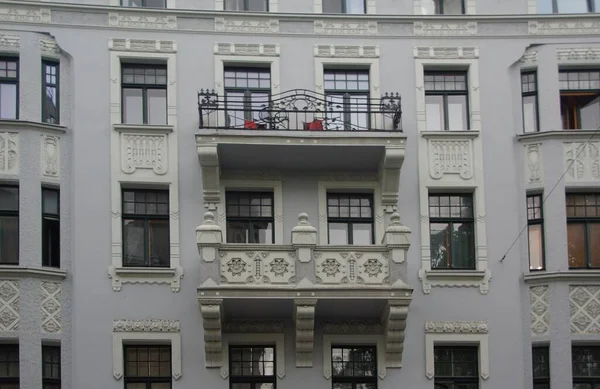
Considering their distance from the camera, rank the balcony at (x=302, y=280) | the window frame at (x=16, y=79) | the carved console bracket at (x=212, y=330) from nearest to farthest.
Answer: the carved console bracket at (x=212, y=330) < the balcony at (x=302, y=280) < the window frame at (x=16, y=79)

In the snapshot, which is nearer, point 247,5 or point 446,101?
point 446,101

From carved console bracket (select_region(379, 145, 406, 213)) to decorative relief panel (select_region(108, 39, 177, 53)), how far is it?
5.91m

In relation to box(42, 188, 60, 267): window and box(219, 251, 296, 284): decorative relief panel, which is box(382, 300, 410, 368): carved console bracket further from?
box(42, 188, 60, 267): window

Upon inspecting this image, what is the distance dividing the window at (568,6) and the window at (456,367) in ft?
29.1

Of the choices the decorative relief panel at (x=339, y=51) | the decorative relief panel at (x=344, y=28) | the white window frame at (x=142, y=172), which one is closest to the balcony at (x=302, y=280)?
the white window frame at (x=142, y=172)

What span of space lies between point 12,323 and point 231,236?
5.55m

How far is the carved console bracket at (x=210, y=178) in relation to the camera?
30.2 m

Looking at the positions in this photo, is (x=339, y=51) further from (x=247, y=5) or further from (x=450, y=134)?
(x=450, y=134)

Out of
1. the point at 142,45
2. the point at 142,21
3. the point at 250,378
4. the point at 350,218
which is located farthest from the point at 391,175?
the point at 142,21

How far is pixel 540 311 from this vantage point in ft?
101

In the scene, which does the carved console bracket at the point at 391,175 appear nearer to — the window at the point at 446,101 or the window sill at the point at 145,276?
the window at the point at 446,101

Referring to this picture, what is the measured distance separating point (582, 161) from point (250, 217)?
27.0ft

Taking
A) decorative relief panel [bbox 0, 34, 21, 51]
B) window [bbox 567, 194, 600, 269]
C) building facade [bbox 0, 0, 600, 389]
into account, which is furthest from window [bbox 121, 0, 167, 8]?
window [bbox 567, 194, 600, 269]

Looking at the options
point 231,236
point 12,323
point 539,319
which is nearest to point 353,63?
point 231,236
